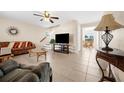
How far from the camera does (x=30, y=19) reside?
5.07ft

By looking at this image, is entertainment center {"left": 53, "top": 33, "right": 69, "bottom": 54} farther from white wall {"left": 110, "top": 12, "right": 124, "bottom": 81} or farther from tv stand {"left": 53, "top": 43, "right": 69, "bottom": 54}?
white wall {"left": 110, "top": 12, "right": 124, "bottom": 81}

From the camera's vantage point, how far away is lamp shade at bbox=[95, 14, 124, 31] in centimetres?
148

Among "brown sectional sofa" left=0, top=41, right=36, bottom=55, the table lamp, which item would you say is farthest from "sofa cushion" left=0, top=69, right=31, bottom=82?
the table lamp

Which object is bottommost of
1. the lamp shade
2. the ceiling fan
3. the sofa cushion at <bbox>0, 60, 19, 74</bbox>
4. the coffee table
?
the sofa cushion at <bbox>0, 60, 19, 74</bbox>

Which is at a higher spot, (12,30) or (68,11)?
(68,11)

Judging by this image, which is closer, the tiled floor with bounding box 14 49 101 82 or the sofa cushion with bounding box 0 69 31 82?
the sofa cushion with bounding box 0 69 31 82

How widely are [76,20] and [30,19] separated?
60 cm

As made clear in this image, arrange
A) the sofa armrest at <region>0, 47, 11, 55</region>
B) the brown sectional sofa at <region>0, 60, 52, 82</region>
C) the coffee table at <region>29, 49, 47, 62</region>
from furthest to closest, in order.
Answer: the coffee table at <region>29, 49, 47, 62</region> < the sofa armrest at <region>0, 47, 11, 55</region> < the brown sectional sofa at <region>0, 60, 52, 82</region>

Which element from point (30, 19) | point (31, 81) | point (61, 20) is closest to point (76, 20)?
point (61, 20)

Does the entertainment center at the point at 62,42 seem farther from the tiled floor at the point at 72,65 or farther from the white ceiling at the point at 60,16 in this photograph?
the white ceiling at the point at 60,16

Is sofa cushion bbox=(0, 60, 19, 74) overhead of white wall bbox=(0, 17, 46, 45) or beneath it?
beneath

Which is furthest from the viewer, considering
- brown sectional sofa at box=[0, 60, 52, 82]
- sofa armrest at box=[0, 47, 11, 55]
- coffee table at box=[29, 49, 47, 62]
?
coffee table at box=[29, 49, 47, 62]
